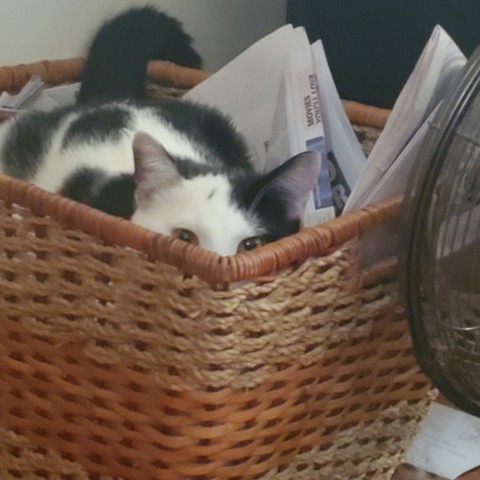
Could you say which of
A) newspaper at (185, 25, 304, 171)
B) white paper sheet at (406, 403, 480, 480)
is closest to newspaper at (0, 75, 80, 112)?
newspaper at (185, 25, 304, 171)

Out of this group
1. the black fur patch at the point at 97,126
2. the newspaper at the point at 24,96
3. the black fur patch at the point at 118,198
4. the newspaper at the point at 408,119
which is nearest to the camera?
the newspaper at the point at 408,119

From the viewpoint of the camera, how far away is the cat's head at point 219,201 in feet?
2.81

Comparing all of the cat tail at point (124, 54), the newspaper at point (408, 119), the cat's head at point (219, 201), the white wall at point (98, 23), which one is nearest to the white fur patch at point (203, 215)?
the cat's head at point (219, 201)

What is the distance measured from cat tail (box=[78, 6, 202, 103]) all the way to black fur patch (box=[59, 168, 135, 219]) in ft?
0.98

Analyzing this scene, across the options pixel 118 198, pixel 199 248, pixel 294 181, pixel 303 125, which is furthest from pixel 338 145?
pixel 199 248

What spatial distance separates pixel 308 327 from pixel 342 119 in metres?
0.35

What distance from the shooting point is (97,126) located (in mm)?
1045

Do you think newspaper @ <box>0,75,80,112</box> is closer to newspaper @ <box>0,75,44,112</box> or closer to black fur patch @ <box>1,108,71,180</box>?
newspaper @ <box>0,75,44,112</box>

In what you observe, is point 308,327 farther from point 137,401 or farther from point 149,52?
point 149,52

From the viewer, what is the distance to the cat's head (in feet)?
2.81

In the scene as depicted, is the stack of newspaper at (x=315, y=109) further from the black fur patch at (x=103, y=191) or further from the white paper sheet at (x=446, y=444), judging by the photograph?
the white paper sheet at (x=446, y=444)

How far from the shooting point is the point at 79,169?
98cm

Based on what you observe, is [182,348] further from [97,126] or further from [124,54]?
[124,54]

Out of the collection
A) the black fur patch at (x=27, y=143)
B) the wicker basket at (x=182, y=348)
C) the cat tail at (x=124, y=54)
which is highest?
the cat tail at (x=124, y=54)
